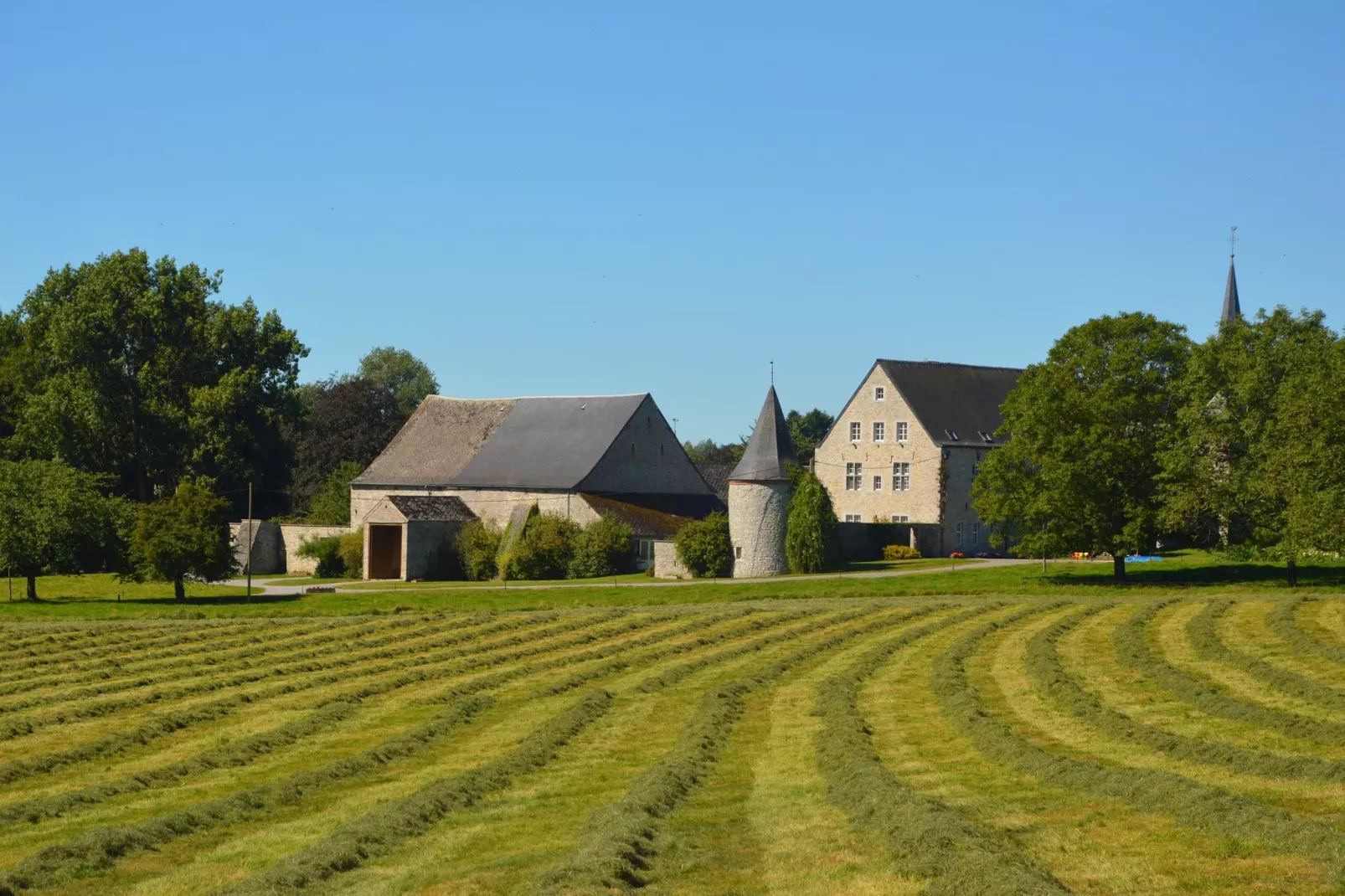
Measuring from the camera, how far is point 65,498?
52.4m

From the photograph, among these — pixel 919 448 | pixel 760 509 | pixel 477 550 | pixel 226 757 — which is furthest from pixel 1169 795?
pixel 919 448

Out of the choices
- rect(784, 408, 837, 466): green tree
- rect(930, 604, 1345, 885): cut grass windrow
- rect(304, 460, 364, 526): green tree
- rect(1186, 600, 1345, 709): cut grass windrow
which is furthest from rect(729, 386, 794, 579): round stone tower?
rect(784, 408, 837, 466): green tree

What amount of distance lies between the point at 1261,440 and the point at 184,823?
39090mm

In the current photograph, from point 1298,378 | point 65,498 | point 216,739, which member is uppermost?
point 1298,378

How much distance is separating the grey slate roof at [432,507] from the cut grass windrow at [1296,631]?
3811 cm

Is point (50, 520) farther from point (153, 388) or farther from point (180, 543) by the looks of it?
point (153, 388)

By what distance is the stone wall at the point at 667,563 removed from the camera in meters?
61.1

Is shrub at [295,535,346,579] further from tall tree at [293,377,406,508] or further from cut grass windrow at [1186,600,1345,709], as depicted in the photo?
cut grass windrow at [1186,600,1345,709]

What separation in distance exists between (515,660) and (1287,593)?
2461cm

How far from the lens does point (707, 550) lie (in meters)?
60.3

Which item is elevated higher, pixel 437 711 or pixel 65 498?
pixel 65 498

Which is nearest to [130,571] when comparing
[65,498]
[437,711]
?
[65,498]

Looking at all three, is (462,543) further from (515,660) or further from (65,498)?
(515,660)

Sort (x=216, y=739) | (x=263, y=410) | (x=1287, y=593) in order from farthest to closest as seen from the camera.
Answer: (x=263, y=410)
(x=1287, y=593)
(x=216, y=739)
